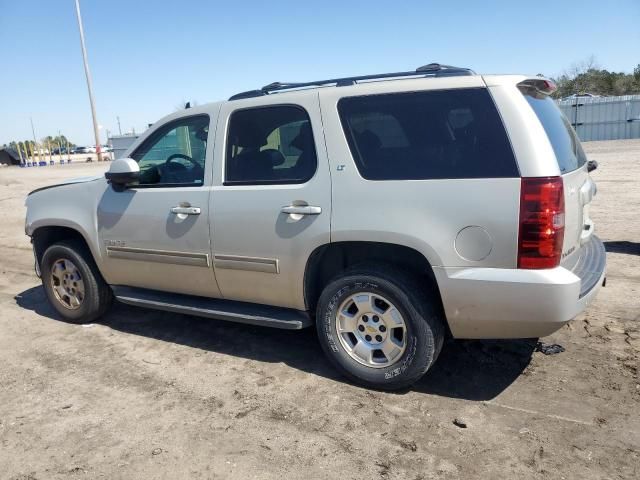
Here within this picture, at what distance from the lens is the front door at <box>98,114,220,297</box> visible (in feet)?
13.4

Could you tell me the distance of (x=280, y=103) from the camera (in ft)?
12.5

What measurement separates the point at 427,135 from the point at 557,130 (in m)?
0.89

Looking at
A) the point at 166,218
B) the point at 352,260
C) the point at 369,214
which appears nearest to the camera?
the point at 369,214

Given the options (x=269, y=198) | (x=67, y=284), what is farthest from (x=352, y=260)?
(x=67, y=284)

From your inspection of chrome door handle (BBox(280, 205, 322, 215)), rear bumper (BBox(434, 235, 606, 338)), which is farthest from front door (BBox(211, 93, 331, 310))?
rear bumper (BBox(434, 235, 606, 338))

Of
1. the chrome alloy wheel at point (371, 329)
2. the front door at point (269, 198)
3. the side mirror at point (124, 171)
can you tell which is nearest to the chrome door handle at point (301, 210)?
the front door at point (269, 198)

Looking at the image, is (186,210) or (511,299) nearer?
(511,299)

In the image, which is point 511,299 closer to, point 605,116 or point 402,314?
point 402,314

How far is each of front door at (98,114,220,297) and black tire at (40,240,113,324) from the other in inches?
12.8

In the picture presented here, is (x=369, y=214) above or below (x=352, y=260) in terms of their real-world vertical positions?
above

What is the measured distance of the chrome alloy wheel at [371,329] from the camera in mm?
3428

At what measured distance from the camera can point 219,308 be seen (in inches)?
163

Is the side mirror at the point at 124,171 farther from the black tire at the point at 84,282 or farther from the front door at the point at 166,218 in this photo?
the black tire at the point at 84,282

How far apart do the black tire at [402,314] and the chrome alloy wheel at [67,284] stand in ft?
8.79
